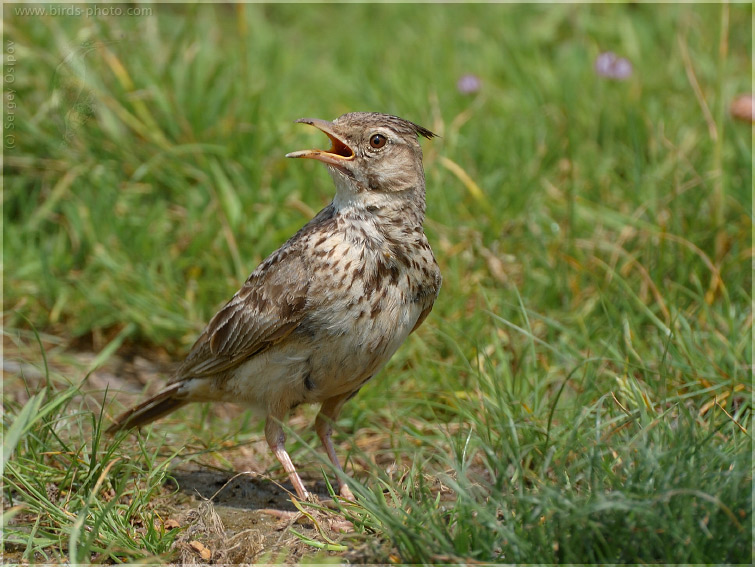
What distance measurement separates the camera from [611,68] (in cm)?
715

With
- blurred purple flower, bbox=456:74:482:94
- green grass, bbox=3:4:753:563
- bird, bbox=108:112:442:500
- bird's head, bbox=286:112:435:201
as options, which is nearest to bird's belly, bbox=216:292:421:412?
bird, bbox=108:112:442:500

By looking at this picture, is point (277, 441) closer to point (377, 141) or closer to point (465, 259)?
point (377, 141)

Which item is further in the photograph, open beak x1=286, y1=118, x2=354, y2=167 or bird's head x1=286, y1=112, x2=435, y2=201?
bird's head x1=286, y1=112, x2=435, y2=201

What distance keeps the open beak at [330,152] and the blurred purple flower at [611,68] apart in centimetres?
343

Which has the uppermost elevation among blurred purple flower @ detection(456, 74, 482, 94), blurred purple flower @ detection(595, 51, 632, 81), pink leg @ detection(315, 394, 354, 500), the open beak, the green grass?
the open beak

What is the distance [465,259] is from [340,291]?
207cm

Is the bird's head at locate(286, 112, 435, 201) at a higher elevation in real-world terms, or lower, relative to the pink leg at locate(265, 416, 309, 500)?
higher

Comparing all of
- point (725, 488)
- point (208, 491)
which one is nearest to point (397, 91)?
point (208, 491)

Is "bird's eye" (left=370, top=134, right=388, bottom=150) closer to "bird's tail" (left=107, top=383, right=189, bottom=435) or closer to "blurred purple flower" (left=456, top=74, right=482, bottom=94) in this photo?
"bird's tail" (left=107, top=383, right=189, bottom=435)

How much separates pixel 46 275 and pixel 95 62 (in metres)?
A: 1.70

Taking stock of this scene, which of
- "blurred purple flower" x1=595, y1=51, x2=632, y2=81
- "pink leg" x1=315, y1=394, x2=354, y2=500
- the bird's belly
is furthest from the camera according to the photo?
"blurred purple flower" x1=595, y1=51, x2=632, y2=81

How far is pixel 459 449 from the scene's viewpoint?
3.92m

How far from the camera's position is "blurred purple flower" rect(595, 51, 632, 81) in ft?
23.2

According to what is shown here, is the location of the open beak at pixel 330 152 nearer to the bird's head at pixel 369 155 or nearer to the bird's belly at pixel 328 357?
the bird's head at pixel 369 155
